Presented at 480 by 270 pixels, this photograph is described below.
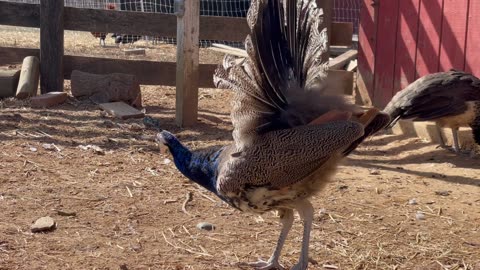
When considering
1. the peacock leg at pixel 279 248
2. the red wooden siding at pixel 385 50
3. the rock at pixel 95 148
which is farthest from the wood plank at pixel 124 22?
the peacock leg at pixel 279 248

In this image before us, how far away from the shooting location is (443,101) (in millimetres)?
7723

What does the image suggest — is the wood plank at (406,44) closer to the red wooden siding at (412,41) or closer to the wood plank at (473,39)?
the red wooden siding at (412,41)

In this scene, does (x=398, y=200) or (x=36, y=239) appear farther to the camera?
(x=398, y=200)

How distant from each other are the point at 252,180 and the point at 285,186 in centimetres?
20

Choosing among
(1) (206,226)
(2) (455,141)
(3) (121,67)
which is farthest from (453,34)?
(1) (206,226)

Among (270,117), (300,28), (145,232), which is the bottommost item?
(145,232)

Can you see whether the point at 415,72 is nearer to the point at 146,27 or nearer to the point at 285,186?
the point at 146,27

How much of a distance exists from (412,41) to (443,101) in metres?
1.77

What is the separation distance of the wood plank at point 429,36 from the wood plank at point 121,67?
259cm

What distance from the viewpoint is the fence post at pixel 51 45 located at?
9.66 meters

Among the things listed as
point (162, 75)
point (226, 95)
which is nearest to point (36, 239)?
point (162, 75)

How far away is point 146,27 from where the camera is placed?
32.0ft

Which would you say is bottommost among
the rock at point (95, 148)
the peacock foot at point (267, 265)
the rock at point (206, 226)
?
the peacock foot at point (267, 265)

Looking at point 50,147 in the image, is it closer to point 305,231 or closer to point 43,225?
point 43,225
